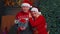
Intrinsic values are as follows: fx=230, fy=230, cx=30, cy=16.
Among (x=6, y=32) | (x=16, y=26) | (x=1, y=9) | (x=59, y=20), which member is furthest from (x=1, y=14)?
(x=59, y=20)

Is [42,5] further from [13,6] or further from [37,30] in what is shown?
[37,30]

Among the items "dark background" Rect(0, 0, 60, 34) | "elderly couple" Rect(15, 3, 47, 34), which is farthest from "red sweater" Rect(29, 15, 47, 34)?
"dark background" Rect(0, 0, 60, 34)

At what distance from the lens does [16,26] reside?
3.12 meters

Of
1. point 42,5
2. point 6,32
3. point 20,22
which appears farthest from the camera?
point 42,5

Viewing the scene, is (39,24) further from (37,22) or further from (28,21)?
(28,21)

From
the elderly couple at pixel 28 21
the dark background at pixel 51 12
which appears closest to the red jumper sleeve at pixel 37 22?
the elderly couple at pixel 28 21

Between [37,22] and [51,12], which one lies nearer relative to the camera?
[37,22]

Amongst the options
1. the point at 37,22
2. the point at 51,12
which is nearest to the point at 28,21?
the point at 37,22

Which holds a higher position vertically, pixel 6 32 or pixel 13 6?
pixel 13 6

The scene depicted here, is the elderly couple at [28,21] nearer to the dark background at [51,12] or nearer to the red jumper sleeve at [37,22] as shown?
the red jumper sleeve at [37,22]

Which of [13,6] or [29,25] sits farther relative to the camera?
[13,6]

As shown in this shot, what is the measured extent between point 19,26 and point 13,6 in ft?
1.97

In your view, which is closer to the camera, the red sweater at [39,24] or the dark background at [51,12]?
the red sweater at [39,24]

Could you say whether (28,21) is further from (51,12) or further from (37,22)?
(51,12)
